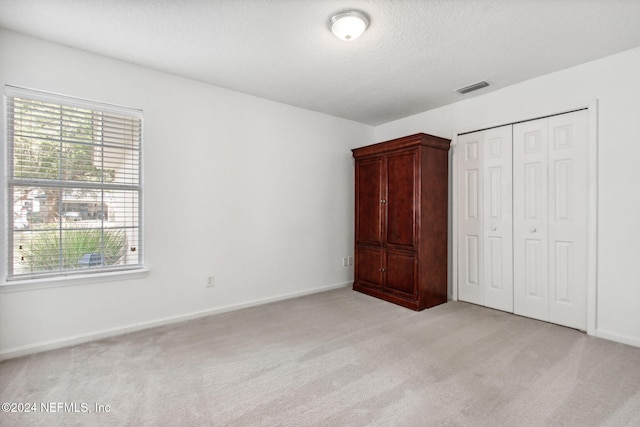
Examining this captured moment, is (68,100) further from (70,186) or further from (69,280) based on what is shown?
(69,280)


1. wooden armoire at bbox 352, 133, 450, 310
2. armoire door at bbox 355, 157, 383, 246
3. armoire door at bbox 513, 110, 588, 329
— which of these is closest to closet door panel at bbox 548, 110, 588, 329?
armoire door at bbox 513, 110, 588, 329

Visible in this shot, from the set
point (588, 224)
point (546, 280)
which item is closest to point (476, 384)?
point (546, 280)

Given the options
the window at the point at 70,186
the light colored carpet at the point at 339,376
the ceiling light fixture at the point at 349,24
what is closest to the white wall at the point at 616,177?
the light colored carpet at the point at 339,376

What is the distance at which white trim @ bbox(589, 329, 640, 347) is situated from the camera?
2.58 meters

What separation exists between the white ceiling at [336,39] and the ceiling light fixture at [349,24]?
0.05m

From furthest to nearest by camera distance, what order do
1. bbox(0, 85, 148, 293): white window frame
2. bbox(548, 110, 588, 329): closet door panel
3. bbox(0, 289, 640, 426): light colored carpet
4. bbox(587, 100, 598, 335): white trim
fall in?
1. bbox(548, 110, 588, 329): closet door panel
2. bbox(587, 100, 598, 335): white trim
3. bbox(0, 85, 148, 293): white window frame
4. bbox(0, 289, 640, 426): light colored carpet

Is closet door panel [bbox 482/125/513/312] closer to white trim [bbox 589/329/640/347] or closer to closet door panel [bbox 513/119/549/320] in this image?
closet door panel [bbox 513/119/549/320]

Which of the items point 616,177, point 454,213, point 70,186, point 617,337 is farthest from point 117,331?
point 616,177

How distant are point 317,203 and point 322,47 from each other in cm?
216

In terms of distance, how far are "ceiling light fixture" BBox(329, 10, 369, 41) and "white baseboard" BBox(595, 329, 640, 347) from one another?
3.33 m

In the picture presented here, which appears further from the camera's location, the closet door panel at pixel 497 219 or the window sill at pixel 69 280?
the closet door panel at pixel 497 219

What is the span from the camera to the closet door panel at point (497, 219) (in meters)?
3.42

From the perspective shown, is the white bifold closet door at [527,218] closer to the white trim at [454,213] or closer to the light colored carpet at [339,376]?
the white trim at [454,213]

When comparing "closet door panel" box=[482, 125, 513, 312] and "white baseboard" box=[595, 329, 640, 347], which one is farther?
"closet door panel" box=[482, 125, 513, 312]
